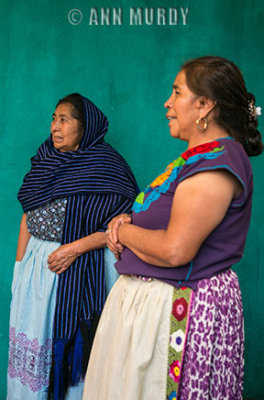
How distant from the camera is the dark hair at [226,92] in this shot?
1.53 m

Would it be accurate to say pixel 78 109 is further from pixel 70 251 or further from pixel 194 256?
pixel 194 256

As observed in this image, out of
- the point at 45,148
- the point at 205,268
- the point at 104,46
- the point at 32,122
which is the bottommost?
the point at 205,268

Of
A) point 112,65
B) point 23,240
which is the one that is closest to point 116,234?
point 23,240

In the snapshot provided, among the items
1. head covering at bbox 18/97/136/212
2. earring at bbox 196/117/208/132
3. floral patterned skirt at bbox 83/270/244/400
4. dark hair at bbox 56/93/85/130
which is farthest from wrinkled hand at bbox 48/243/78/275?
earring at bbox 196/117/208/132

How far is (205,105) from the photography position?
1.56 m

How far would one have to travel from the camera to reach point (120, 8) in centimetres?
304

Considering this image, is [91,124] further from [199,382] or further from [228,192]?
[199,382]

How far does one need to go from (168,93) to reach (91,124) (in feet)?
2.64

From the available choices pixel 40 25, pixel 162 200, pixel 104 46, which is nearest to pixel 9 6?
pixel 40 25

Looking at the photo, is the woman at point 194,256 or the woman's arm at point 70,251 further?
the woman's arm at point 70,251

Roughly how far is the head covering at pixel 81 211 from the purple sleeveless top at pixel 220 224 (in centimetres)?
81

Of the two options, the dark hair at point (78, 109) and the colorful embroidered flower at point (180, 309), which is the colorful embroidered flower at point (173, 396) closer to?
the colorful embroidered flower at point (180, 309)

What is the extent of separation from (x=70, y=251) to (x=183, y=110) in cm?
108

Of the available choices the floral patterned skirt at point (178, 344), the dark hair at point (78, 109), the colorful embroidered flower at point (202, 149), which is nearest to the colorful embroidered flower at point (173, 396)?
the floral patterned skirt at point (178, 344)
